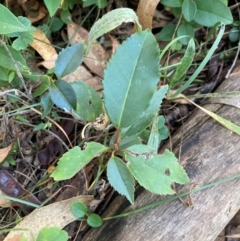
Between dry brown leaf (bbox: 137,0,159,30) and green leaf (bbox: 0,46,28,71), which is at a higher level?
green leaf (bbox: 0,46,28,71)

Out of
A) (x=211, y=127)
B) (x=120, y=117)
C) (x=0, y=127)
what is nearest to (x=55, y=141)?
(x=0, y=127)

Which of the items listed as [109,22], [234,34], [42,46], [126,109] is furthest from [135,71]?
[234,34]

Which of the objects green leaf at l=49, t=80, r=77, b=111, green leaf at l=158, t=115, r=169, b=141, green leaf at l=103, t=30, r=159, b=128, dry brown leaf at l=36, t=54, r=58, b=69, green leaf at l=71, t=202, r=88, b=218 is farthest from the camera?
dry brown leaf at l=36, t=54, r=58, b=69

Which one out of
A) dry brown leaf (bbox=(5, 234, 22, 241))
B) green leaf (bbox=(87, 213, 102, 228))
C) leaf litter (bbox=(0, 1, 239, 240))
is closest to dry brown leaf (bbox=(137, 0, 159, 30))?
leaf litter (bbox=(0, 1, 239, 240))

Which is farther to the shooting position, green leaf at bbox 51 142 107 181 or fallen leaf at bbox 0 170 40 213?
fallen leaf at bbox 0 170 40 213

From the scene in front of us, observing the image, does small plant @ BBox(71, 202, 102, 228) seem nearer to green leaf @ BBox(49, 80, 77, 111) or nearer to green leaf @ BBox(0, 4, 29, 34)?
green leaf @ BBox(49, 80, 77, 111)

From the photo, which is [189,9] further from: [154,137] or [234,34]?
[154,137]

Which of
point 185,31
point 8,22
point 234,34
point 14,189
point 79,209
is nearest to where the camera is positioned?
point 8,22
